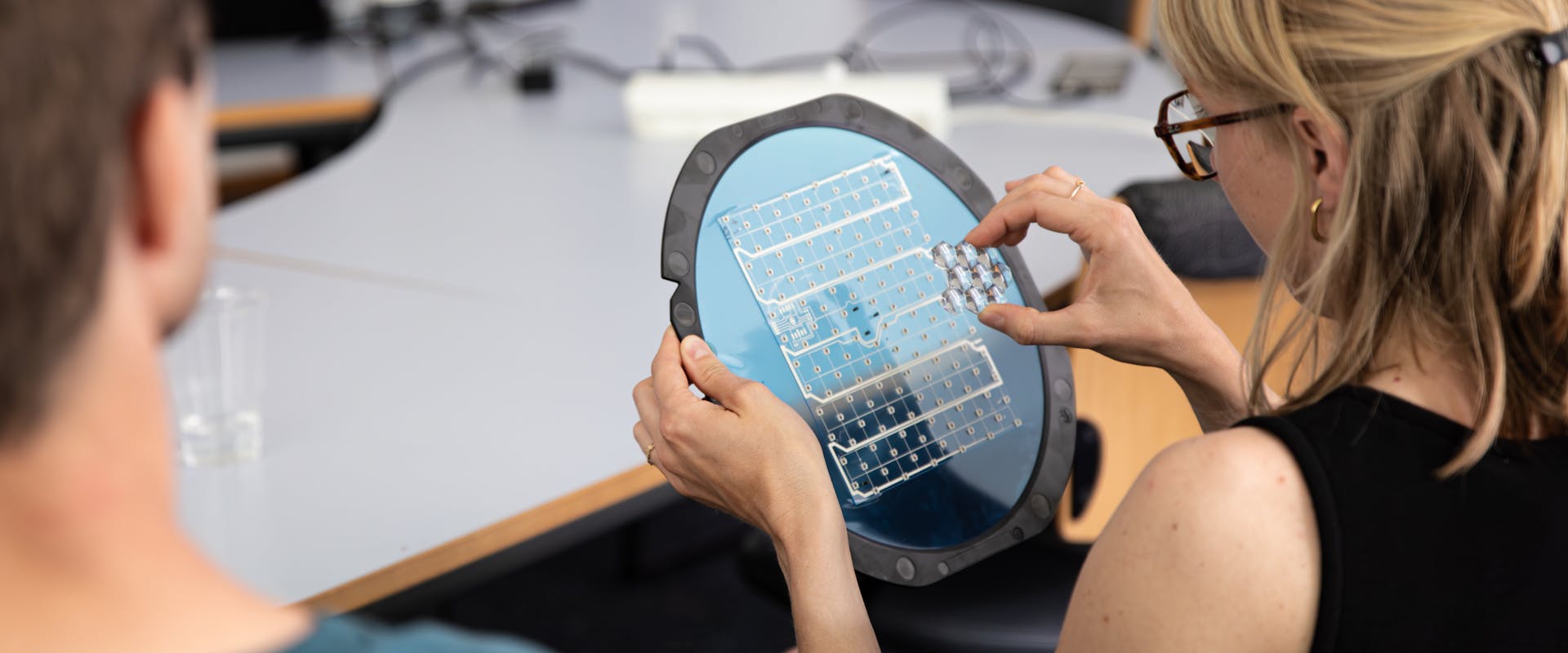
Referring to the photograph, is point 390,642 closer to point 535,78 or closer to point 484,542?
point 484,542

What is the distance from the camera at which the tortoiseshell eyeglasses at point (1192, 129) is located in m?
0.91

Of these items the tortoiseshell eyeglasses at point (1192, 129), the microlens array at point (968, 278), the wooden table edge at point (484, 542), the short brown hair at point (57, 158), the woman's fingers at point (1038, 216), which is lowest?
the wooden table edge at point (484, 542)

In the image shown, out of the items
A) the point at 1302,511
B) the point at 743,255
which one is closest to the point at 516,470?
the point at 743,255

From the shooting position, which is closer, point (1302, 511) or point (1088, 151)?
point (1302, 511)

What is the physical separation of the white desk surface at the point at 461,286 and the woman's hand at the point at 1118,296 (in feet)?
1.36

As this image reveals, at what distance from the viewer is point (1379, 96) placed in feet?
2.52

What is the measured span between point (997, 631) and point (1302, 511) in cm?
68

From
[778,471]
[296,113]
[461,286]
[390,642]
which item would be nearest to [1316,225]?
[778,471]

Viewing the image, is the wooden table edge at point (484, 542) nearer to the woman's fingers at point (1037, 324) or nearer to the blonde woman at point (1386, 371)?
the woman's fingers at point (1037, 324)

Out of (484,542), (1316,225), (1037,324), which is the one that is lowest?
(484,542)

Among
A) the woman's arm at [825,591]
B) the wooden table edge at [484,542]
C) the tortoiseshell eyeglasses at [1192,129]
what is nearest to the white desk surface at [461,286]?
the wooden table edge at [484,542]

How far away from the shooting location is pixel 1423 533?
76 cm

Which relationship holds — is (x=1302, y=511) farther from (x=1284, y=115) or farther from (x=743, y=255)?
(x=743, y=255)

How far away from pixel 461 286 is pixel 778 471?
0.77 meters
